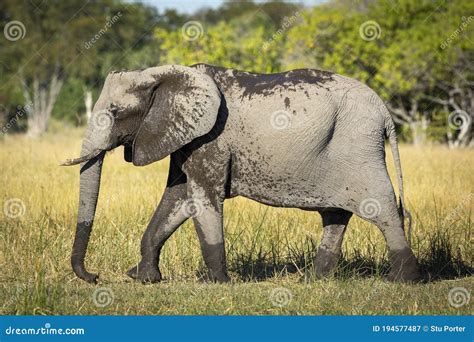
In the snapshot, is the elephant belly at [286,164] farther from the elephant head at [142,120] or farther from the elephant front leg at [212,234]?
the elephant head at [142,120]

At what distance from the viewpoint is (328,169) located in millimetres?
7227

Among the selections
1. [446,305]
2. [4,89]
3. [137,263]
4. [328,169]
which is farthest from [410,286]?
[4,89]

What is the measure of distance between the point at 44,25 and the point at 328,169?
26.1m

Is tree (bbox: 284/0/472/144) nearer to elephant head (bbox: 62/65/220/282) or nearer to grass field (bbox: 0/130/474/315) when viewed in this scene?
grass field (bbox: 0/130/474/315)

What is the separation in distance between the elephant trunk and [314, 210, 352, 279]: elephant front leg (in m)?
2.05

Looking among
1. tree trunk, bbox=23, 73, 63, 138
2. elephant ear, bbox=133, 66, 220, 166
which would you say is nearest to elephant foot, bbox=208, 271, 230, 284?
elephant ear, bbox=133, 66, 220, 166

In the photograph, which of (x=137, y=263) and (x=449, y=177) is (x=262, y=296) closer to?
(x=137, y=263)

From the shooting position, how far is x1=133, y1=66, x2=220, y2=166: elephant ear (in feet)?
23.3

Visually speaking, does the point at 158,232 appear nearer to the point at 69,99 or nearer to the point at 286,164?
the point at 286,164

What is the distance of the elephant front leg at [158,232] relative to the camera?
748 centimetres

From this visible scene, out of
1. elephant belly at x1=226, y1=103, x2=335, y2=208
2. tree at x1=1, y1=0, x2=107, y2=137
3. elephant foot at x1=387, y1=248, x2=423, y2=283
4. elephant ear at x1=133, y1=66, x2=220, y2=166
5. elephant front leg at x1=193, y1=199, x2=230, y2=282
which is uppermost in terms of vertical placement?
tree at x1=1, y1=0, x2=107, y2=137

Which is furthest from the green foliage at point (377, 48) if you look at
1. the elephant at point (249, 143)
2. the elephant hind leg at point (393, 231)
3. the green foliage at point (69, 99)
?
the elephant hind leg at point (393, 231)

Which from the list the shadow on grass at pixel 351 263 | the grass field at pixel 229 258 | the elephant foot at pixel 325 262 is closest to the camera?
the grass field at pixel 229 258

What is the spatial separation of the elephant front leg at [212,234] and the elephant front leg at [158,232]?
0.90 ft
